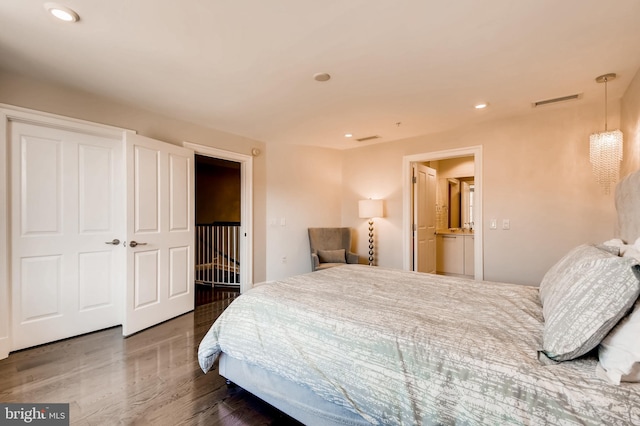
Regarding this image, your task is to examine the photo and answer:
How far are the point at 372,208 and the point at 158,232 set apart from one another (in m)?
2.94

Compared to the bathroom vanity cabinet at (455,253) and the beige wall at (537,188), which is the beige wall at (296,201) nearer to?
the beige wall at (537,188)

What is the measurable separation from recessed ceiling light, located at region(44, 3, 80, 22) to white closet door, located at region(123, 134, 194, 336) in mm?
1273

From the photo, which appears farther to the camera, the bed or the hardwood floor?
the hardwood floor

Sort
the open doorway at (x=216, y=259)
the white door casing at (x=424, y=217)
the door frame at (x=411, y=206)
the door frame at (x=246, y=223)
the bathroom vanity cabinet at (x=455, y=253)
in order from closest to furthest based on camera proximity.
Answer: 1. the door frame at (x=411, y=206)
2. the door frame at (x=246, y=223)
3. the white door casing at (x=424, y=217)
4. the open doorway at (x=216, y=259)
5. the bathroom vanity cabinet at (x=455, y=253)

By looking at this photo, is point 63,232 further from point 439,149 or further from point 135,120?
point 439,149

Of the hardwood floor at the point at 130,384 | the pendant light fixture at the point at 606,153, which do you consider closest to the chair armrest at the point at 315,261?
the hardwood floor at the point at 130,384

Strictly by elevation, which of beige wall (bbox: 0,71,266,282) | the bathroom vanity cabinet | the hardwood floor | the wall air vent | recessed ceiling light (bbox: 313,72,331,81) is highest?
recessed ceiling light (bbox: 313,72,331,81)

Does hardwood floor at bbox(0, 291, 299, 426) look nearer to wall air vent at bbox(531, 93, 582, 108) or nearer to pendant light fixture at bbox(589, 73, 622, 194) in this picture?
pendant light fixture at bbox(589, 73, 622, 194)

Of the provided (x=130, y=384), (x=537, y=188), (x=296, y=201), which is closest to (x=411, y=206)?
(x=537, y=188)

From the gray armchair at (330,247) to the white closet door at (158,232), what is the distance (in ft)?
6.00

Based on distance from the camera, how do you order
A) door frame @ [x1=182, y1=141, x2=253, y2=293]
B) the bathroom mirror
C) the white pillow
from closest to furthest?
1. the white pillow
2. door frame @ [x1=182, y1=141, x2=253, y2=293]
3. the bathroom mirror

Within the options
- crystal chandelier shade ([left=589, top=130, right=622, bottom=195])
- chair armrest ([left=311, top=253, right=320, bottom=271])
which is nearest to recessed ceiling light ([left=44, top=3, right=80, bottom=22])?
Answer: chair armrest ([left=311, top=253, right=320, bottom=271])

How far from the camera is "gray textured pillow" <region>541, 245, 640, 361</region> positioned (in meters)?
0.96

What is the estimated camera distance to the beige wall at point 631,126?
237cm
